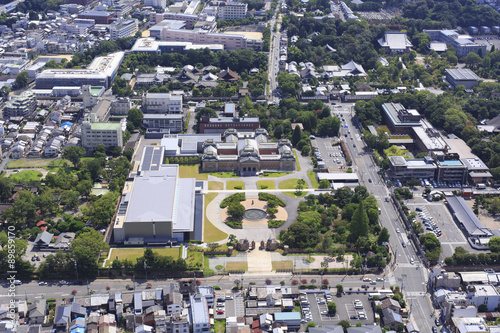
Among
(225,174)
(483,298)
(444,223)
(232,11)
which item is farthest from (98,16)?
(483,298)

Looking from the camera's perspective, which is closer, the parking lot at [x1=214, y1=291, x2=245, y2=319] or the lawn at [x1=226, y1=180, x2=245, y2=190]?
the parking lot at [x1=214, y1=291, x2=245, y2=319]

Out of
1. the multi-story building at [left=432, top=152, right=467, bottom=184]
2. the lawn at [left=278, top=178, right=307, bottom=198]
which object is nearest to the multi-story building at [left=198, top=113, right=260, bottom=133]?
the lawn at [left=278, top=178, right=307, bottom=198]

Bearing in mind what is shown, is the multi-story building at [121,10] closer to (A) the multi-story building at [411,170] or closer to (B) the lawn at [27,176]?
(B) the lawn at [27,176]

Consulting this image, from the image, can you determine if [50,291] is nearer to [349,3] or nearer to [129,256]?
[129,256]

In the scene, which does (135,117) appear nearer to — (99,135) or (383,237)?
(99,135)

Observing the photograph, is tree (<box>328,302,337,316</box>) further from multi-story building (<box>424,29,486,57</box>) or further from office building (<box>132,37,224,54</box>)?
multi-story building (<box>424,29,486,57</box>)

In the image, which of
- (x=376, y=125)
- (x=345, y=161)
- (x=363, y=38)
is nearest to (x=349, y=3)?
(x=363, y=38)

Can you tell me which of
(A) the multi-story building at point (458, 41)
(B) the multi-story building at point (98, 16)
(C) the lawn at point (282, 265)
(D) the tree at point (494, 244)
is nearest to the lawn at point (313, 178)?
(C) the lawn at point (282, 265)
